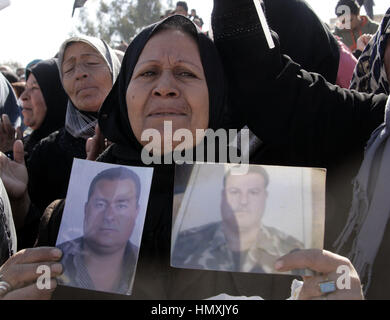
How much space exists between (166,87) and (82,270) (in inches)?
23.8

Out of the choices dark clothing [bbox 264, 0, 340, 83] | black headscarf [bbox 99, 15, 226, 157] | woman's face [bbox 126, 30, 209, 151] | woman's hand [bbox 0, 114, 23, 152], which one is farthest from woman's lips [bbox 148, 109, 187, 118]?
woman's hand [bbox 0, 114, 23, 152]

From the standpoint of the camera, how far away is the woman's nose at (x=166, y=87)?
145 centimetres

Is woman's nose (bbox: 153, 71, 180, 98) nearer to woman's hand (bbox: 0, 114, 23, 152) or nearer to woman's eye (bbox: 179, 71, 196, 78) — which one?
woman's eye (bbox: 179, 71, 196, 78)

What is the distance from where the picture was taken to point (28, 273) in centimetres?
121

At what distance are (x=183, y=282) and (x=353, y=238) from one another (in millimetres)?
533

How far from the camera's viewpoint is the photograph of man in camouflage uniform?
1.15m

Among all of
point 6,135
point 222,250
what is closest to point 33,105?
point 6,135

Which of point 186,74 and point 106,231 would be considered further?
point 186,74

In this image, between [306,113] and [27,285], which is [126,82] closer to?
[306,113]

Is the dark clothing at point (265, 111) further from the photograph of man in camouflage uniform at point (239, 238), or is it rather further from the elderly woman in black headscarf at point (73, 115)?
the elderly woman in black headscarf at point (73, 115)

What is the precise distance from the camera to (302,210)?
1.15m

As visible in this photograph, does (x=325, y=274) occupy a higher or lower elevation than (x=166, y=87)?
lower

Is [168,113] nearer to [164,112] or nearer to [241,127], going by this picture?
[164,112]

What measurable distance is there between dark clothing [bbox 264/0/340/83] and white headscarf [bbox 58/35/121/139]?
0.99 metres
